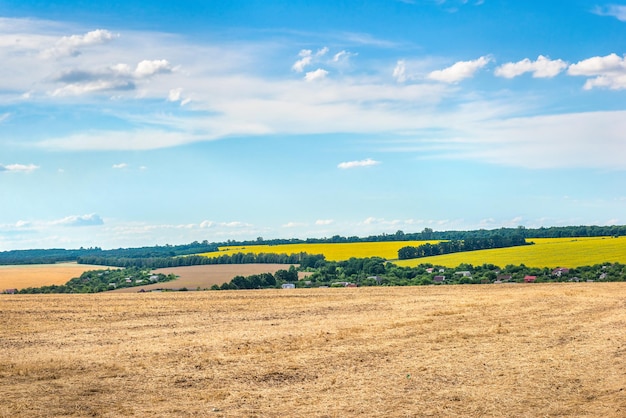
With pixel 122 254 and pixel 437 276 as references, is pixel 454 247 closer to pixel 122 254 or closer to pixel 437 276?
pixel 437 276

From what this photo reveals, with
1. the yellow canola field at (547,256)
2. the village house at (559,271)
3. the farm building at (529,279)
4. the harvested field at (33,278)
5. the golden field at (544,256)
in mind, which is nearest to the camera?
the farm building at (529,279)

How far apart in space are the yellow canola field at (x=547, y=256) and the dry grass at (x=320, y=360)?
31173 mm

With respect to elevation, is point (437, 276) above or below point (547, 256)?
below

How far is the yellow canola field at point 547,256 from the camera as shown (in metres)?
66.7

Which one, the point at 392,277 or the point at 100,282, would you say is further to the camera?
the point at 100,282

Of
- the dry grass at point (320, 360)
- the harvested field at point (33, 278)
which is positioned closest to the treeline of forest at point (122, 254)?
the harvested field at point (33, 278)

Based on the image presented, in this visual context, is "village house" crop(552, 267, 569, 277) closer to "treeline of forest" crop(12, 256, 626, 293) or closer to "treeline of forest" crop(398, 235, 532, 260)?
"treeline of forest" crop(12, 256, 626, 293)

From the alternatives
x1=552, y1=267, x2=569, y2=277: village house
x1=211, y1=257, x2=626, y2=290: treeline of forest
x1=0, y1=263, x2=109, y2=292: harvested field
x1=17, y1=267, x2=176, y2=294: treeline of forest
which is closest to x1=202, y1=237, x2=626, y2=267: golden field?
x1=211, y1=257, x2=626, y2=290: treeline of forest

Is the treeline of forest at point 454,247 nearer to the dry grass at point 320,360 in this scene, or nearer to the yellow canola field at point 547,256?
the yellow canola field at point 547,256

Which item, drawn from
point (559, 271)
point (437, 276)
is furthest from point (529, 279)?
point (437, 276)

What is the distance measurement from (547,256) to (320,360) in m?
56.8

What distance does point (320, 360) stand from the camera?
68.0 feet

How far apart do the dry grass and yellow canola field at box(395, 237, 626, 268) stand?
31173 mm

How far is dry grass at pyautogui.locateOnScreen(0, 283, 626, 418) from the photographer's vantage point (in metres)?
15.6
